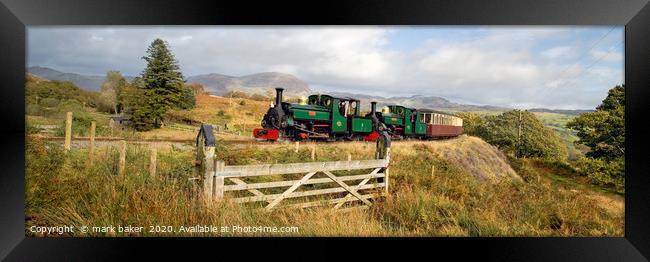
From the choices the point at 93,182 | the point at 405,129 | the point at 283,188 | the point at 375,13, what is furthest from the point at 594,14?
the point at 93,182

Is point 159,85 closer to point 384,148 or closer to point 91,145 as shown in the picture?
point 91,145

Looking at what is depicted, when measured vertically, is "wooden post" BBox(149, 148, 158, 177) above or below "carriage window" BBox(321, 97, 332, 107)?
below

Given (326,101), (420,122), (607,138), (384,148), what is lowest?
(384,148)

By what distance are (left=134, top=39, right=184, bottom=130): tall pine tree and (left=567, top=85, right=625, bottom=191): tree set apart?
19.1 feet

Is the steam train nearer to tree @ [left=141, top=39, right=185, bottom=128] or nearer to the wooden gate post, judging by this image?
the wooden gate post

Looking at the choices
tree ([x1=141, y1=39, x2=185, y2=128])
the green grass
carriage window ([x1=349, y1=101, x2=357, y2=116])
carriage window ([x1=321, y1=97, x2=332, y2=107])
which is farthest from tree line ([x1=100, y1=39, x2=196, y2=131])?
the green grass

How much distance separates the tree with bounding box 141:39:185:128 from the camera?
16.4 feet

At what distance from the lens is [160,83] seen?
5266 millimetres

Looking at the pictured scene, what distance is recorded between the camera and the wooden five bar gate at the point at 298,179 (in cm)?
484

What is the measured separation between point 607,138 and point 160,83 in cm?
642

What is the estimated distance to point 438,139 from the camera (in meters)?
7.10

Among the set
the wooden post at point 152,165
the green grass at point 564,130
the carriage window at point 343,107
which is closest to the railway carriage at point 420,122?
the carriage window at point 343,107

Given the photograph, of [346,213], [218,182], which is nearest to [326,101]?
[346,213]

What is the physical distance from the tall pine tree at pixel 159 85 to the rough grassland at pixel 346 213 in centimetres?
54
